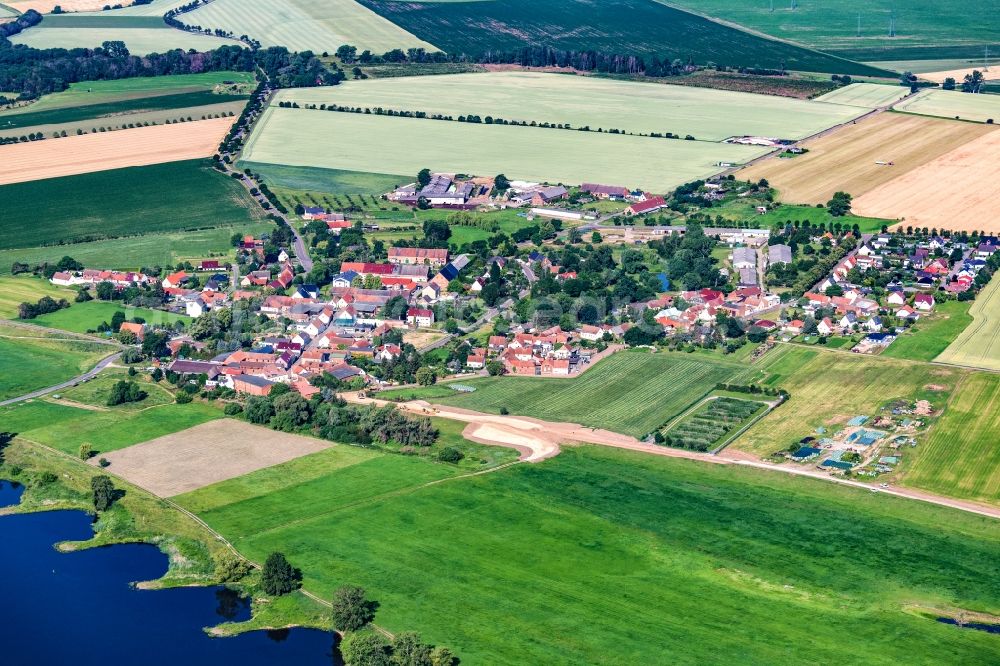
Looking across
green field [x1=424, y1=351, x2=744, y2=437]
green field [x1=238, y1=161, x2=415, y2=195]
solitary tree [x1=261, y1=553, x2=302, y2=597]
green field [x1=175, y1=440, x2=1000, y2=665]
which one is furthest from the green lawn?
green field [x1=238, y1=161, x2=415, y2=195]

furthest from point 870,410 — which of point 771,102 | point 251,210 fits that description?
point 771,102

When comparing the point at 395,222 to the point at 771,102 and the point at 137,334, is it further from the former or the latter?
the point at 771,102

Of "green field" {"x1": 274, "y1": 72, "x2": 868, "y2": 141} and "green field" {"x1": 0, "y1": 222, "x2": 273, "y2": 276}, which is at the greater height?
"green field" {"x1": 274, "y1": 72, "x2": 868, "y2": 141}

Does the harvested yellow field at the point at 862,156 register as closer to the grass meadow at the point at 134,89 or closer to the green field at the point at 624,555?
the green field at the point at 624,555

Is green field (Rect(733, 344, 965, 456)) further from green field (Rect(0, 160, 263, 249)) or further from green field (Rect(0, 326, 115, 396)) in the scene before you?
green field (Rect(0, 160, 263, 249))

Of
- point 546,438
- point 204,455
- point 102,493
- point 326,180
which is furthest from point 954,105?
point 102,493

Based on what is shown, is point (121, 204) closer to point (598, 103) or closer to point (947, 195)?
point (598, 103)

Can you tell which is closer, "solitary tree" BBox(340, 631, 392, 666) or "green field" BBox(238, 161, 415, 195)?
"solitary tree" BBox(340, 631, 392, 666)
